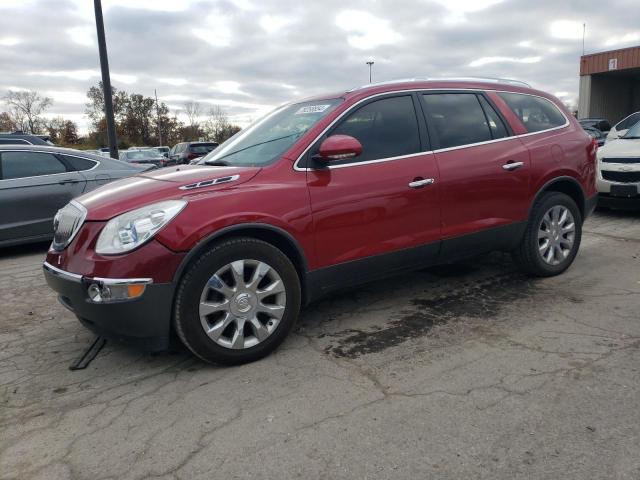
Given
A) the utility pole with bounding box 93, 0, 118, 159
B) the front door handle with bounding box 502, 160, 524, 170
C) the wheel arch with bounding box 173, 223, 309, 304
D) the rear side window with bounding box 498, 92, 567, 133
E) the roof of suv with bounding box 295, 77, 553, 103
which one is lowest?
the wheel arch with bounding box 173, 223, 309, 304

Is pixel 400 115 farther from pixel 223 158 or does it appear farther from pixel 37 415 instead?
pixel 37 415

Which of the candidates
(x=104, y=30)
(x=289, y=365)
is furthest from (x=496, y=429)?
(x=104, y=30)

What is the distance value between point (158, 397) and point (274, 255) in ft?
3.49

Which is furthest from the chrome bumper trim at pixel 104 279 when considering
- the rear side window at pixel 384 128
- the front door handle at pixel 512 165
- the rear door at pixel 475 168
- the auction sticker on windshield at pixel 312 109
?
the front door handle at pixel 512 165

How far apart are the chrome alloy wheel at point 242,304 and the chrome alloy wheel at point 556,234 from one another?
2.68 metres

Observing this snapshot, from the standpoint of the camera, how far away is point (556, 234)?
4918 millimetres

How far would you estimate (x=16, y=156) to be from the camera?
274 inches

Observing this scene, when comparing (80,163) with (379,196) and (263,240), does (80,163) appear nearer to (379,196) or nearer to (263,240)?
(263,240)

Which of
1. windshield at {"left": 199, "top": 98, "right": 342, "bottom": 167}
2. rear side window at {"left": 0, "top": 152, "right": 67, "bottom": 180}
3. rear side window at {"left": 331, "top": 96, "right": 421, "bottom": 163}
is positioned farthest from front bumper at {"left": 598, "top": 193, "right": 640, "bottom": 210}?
rear side window at {"left": 0, "top": 152, "right": 67, "bottom": 180}

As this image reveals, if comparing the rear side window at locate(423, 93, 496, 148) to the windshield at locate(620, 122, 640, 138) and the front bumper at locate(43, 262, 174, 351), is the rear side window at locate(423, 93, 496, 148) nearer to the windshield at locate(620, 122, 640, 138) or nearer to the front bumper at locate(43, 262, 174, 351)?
the front bumper at locate(43, 262, 174, 351)

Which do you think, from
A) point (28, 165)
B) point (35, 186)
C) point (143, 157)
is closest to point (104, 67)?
point (28, 165)

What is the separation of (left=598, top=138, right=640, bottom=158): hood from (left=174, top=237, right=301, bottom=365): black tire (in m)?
6.39

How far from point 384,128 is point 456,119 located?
0.74 metres

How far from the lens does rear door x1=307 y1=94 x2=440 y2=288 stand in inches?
143
